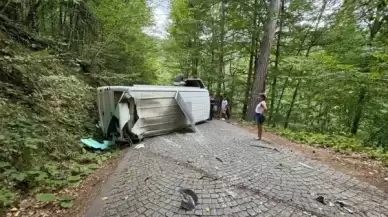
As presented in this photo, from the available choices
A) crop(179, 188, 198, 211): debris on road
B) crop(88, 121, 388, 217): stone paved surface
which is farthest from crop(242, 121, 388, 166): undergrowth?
crop(179, 188, 198, 211): debris on road

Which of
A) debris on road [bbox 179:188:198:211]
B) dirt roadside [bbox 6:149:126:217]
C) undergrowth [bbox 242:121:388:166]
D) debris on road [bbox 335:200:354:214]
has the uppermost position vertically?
debris on road [bbox 179:188:198:211]

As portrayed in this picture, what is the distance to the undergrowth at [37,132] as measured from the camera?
353 cm

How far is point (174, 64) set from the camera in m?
16.9

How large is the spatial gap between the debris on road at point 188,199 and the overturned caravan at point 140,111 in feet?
10.9

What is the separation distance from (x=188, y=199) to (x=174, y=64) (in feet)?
47.9

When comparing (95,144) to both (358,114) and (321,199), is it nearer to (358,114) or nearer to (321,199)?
(321,199)

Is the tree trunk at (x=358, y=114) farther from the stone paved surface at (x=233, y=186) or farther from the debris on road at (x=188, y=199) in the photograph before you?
the debris on road at (x=188, y=199)

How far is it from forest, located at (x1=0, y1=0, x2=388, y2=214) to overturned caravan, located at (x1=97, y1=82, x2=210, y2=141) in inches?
24.8

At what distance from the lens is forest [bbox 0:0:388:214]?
418cm

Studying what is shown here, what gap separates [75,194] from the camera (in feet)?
12.0

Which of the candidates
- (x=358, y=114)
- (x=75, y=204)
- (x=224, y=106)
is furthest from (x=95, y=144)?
(x=358, y=114)

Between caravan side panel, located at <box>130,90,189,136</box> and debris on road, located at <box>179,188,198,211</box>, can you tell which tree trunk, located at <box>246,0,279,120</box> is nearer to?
caravan side panel, located at <box>130,90,189,136</box>

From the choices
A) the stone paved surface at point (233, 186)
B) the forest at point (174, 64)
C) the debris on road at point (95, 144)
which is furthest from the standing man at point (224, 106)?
the debris on road at point (95, 144)

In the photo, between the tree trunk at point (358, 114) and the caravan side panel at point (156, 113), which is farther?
the tree trunk at point (358, 114)
